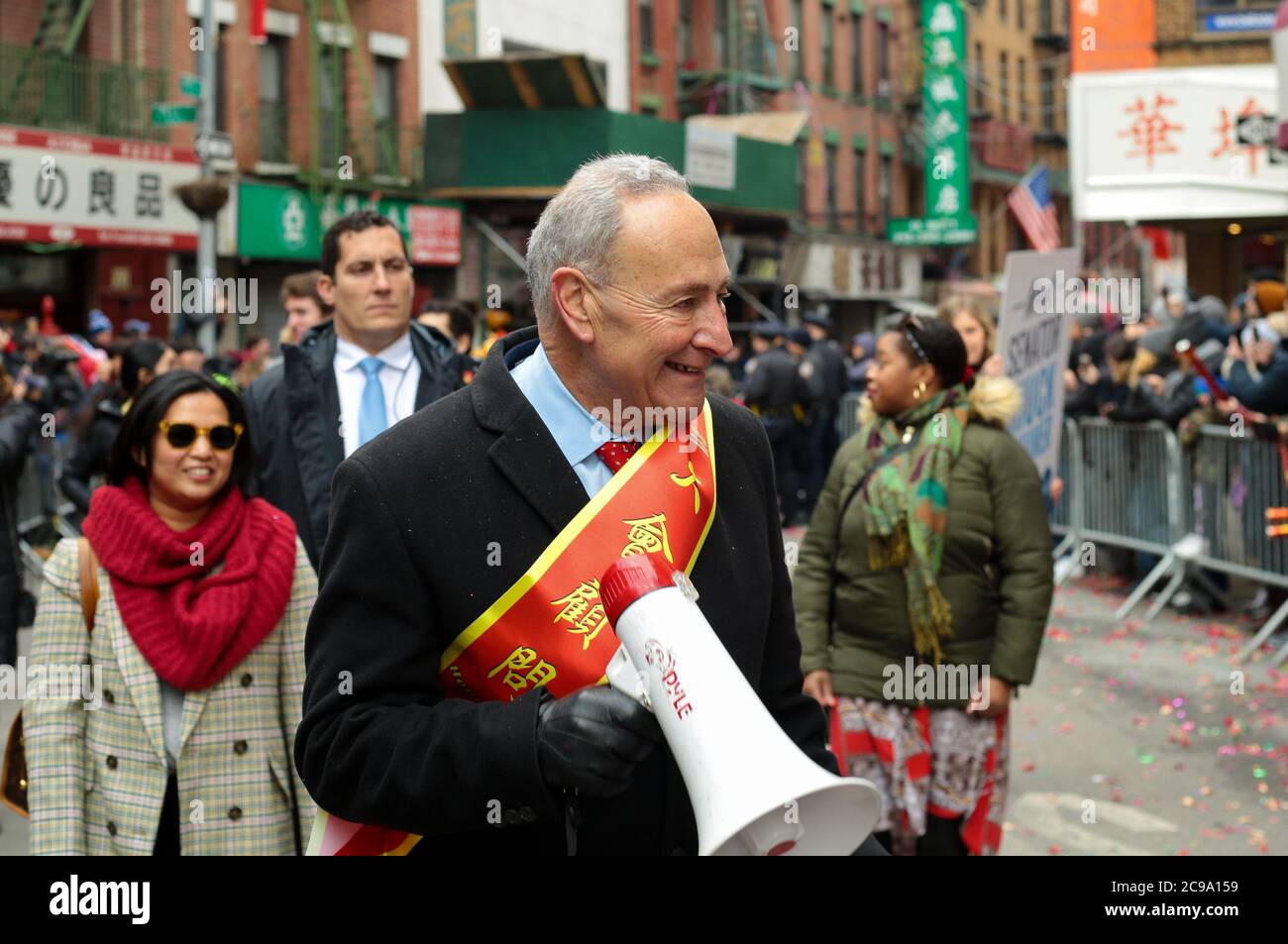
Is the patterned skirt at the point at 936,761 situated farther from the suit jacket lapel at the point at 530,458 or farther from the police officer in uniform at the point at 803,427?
the police officer in uniform at the point at 803,427

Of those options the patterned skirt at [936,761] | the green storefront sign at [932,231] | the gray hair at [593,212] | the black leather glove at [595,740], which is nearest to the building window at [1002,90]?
the green storefront sign at [932,231]

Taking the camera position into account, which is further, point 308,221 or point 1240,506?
point 308,221

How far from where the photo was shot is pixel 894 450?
18.1 feet

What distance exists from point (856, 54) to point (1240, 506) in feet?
111

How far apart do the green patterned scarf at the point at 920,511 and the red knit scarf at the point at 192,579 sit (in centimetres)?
211

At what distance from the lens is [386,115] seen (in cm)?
2600

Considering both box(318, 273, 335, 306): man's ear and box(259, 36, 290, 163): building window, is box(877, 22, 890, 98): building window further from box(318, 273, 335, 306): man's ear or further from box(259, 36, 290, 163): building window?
box(318, 273, 335, 306): man's ear

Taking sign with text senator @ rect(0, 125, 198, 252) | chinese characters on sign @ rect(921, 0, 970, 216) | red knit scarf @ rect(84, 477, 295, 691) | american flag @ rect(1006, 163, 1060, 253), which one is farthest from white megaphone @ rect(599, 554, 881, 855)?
chinese characters on sign @ rect(921, 0, 970, 216)

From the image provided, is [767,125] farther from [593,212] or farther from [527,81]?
[593,212]

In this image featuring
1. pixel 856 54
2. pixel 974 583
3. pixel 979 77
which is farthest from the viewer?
Result: pixel 979 77

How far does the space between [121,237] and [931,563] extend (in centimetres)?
1676

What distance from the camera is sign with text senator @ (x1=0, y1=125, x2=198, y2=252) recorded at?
18750mm

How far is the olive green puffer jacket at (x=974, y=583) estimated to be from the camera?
17.7 feet

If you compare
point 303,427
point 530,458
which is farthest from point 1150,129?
point 530,458
